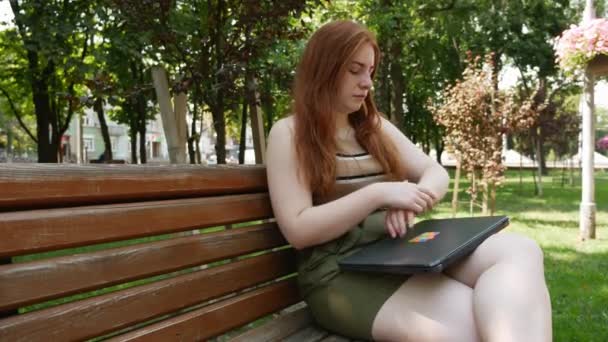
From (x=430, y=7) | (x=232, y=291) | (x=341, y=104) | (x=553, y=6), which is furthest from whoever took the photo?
(x=553, y=6)

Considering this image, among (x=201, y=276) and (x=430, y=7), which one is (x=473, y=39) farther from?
(x=201, y=276)

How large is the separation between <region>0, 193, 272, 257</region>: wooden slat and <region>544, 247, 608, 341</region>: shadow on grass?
2.76 meters

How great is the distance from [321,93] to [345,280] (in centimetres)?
71

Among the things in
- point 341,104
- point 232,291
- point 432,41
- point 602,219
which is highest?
point 432,41

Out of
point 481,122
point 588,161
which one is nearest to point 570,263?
point 588,161

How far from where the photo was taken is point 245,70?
11.3 feet

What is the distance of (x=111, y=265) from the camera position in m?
1.52

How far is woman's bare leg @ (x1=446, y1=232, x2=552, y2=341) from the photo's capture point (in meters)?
1.54

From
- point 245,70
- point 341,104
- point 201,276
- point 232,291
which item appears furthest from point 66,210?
point 245,70

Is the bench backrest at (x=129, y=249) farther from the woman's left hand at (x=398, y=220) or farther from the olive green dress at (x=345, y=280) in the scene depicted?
the woman's left hand at (x=398, y=220)

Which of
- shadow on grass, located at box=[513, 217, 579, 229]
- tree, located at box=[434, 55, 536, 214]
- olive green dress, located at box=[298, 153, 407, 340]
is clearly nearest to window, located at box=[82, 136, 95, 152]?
tree, located at box=[434, 55, 536, 214]

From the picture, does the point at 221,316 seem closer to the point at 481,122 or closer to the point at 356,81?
the point at 356,81

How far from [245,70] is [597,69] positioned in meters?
5.21

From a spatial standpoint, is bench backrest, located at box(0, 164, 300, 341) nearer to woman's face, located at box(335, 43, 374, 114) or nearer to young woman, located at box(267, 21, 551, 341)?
young woman, located at box(267, 21, 551, 341)
